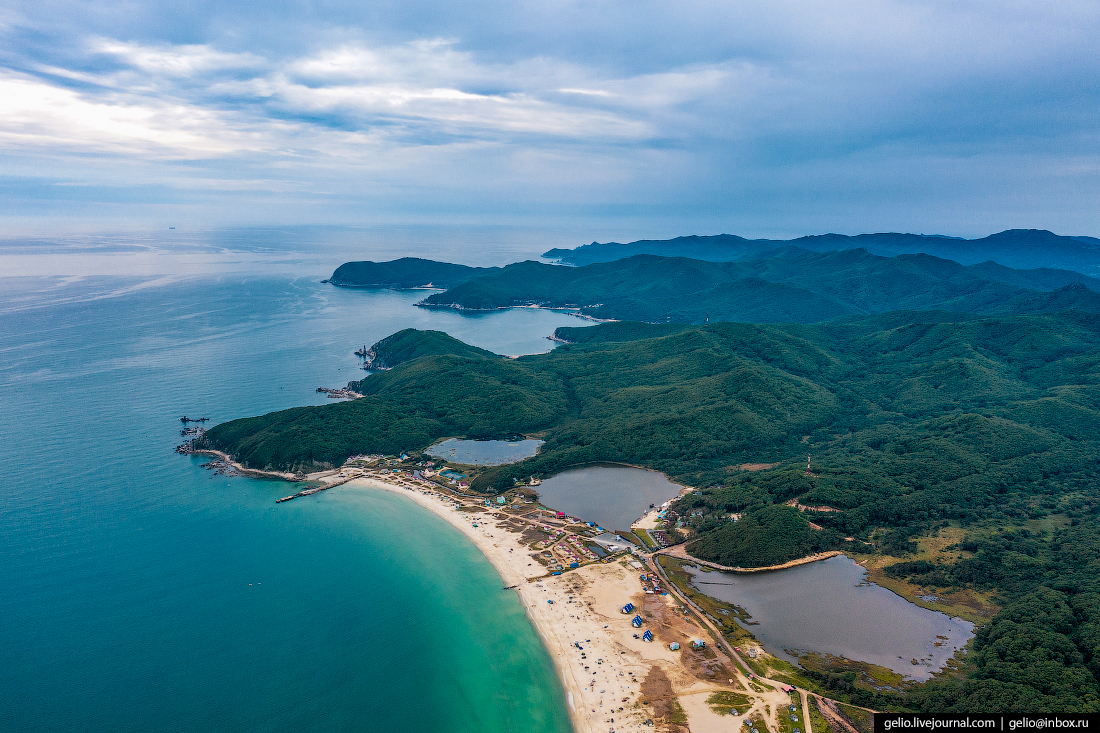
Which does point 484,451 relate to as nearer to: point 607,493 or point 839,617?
point 607,493

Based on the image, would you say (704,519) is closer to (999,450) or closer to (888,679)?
(888,679)

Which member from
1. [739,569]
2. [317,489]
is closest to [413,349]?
[317,489]

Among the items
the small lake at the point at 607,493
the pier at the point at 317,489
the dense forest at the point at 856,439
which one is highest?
the dense forest at the point at 856,439

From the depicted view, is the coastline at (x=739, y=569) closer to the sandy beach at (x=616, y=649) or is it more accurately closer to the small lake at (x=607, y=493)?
the sandy beach at (x=616, y=649)

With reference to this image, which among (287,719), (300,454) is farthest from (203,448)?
(287,719)

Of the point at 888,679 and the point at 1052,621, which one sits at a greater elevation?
the point at 1052,621

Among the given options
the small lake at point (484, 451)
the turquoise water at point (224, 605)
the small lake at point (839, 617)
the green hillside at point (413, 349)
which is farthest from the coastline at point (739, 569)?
the green hillside at point (413, 349)
